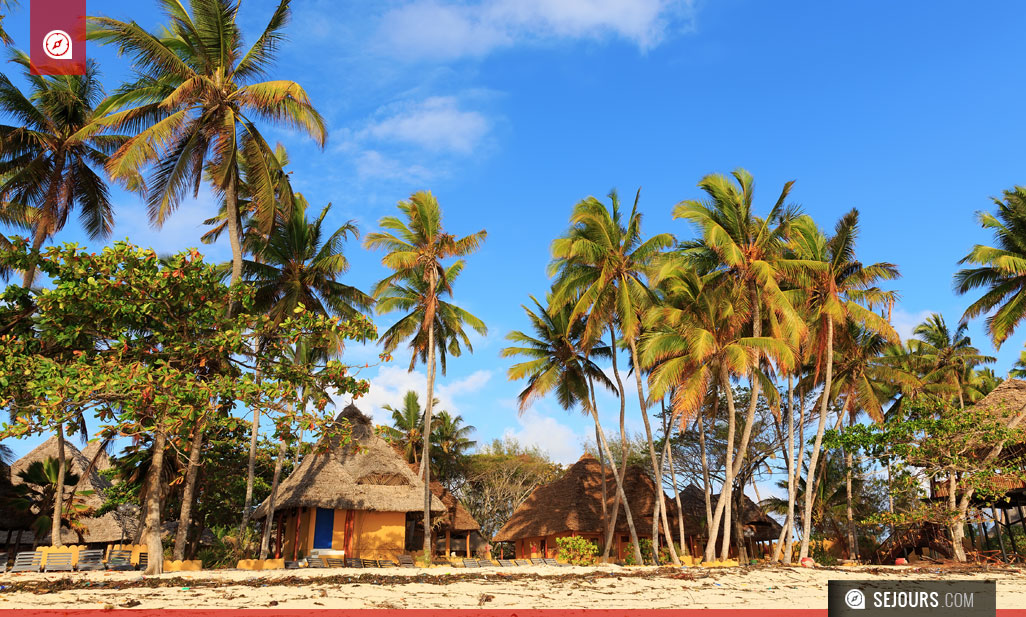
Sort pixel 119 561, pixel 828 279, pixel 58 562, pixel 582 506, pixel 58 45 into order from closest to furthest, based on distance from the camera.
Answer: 1. pixel 58 45
2. pixel 58 562
3. pixel 119 561
4. pixel 828 279
5. pixel 582 506

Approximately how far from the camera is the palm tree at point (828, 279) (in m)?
19.6

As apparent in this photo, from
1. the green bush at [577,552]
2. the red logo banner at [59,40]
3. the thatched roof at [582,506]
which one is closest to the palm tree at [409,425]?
the thatched roof at [582,506]

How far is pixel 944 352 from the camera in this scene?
109 feet

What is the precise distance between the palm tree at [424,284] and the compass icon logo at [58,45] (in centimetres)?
1075

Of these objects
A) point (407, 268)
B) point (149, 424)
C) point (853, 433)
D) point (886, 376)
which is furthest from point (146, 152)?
point (886, 376)

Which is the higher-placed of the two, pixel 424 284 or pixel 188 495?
pixel 424 284

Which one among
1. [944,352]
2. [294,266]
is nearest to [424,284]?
[294,266]

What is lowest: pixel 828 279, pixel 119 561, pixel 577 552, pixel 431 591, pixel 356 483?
pixel 577 552

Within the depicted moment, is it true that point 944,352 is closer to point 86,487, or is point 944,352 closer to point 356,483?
point 356,483

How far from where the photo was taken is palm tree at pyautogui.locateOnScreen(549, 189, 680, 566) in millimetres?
20266

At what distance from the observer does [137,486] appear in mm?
21453

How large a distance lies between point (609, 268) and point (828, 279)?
6327mm

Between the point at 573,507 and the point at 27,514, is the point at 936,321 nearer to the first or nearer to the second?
the point at 573,507

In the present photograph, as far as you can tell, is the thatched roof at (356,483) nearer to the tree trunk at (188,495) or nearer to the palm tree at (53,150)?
the tree trunk at (188,495)
